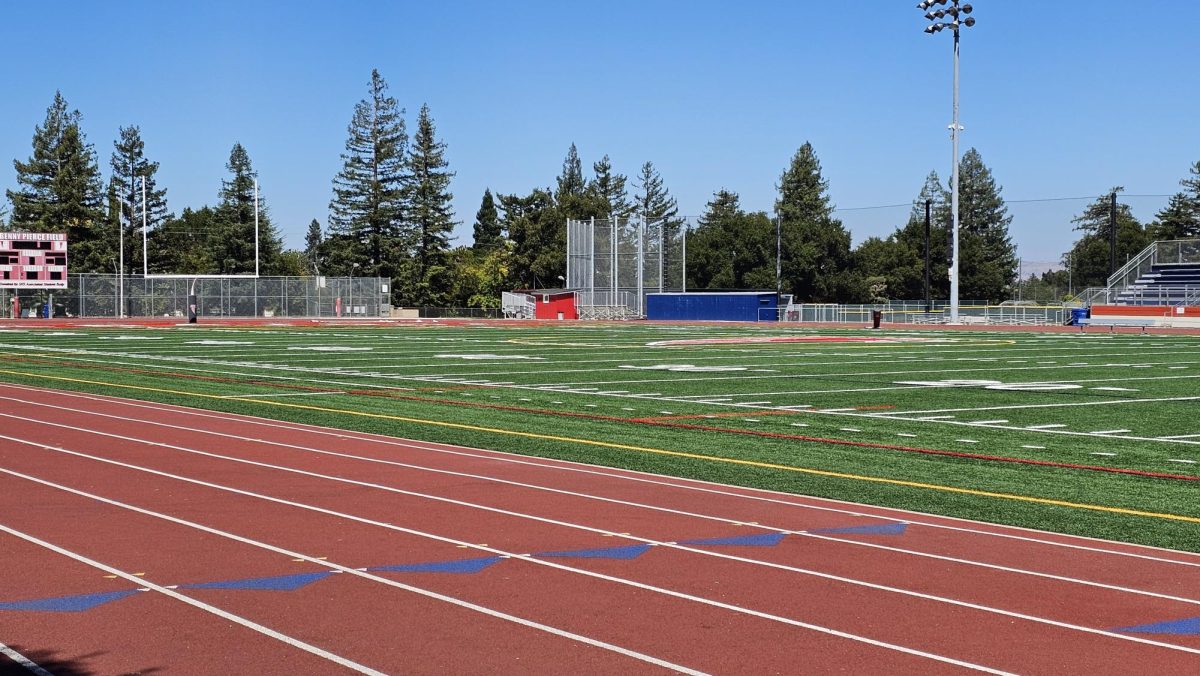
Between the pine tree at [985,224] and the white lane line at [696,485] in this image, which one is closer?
the white lane line at [696,485]

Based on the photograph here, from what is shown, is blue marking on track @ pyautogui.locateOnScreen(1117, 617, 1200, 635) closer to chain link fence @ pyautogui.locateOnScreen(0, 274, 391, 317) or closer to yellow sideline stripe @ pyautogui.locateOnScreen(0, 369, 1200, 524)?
yellow sideline stripe @ pyautogui.locateOnScreen(0, 369, 1200, 524)

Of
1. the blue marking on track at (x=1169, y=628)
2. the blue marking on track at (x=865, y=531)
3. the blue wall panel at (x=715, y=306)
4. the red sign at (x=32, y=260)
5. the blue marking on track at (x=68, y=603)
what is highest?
the red sign at (x=32, y=260)

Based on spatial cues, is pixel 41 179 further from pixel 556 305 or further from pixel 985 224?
pixel 985 224

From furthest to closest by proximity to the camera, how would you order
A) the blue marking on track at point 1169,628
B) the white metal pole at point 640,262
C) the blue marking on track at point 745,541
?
the white metal pole at point 640,262, the blue marking on track at point 745,541, the blue marking on track at point 1169,628

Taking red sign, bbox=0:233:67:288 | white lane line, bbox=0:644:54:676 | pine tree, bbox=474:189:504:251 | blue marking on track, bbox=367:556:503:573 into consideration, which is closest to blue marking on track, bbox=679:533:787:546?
blue marking on track, bbox=367:556:503:573

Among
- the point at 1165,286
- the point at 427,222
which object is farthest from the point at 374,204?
the point at 1165,286

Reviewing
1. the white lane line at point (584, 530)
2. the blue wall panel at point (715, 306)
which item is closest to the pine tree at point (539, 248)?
the blue wall panel at point (715, 306)

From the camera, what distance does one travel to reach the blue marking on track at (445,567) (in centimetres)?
759

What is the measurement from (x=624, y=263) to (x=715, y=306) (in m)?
7.46

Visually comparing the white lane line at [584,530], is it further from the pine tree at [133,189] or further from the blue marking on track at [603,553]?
the pine tree at [133,189]

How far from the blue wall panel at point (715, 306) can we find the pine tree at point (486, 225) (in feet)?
267

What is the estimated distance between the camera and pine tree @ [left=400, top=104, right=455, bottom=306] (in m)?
106

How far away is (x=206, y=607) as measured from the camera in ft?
21.9

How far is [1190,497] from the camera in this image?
35.2 ft
